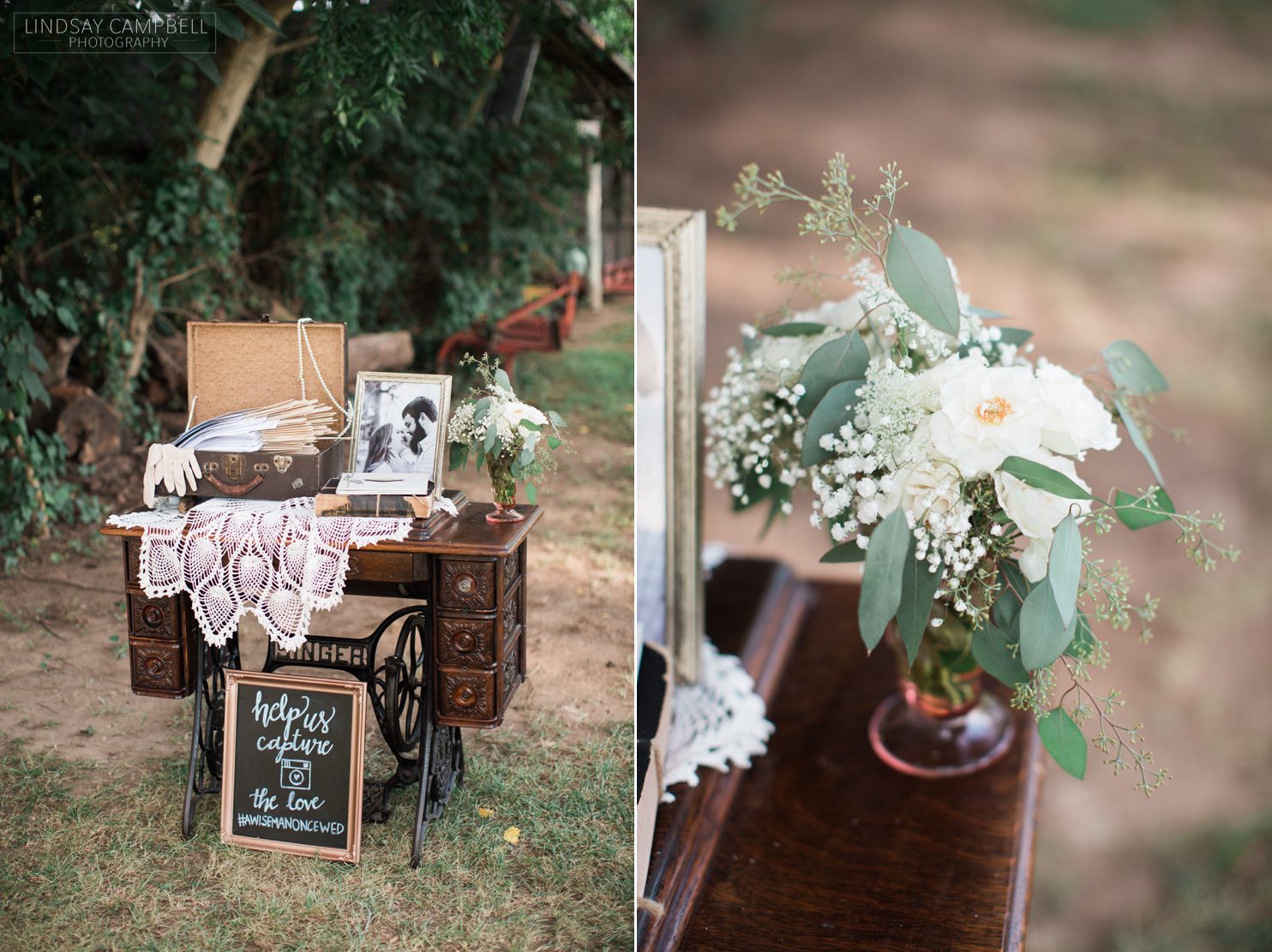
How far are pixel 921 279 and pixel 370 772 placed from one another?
103cm

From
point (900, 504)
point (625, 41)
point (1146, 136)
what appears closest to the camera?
point (900, 504)

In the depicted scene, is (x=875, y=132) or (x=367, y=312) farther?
(x=875, y=132)

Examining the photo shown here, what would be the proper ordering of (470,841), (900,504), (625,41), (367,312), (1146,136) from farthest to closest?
(1146,136), (367,312), (625,41), (470,841), (900,504)

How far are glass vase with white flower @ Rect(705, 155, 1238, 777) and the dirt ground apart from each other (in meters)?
0.36

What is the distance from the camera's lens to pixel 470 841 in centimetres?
133

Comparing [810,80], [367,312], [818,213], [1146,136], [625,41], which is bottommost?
[367,312]

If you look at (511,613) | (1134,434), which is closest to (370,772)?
(511,613)

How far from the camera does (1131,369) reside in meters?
1.39

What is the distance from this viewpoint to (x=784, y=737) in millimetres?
1618

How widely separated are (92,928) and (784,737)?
1011 millimetres

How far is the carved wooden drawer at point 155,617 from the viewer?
1377 mm

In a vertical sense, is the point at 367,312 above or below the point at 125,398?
above

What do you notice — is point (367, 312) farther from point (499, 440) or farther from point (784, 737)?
point (784, 737)

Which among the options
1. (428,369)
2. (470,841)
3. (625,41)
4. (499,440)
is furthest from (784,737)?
(625,41)
